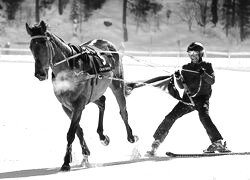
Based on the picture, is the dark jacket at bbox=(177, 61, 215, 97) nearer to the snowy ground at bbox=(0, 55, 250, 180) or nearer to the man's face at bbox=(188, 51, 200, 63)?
the man's face at bbox=(188, 51, 200, 63)

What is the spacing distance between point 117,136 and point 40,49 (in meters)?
4.77

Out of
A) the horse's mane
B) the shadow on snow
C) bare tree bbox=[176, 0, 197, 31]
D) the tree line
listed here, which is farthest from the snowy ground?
bare tree bbox=[176, 0, 197, 31]

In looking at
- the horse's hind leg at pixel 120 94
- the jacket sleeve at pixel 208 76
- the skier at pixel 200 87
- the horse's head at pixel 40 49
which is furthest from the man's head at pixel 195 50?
the horse's head at pixel 40 49

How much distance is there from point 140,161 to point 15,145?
3.10 m

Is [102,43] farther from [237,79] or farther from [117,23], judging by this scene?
[117,23]

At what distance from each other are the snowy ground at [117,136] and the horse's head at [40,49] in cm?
140

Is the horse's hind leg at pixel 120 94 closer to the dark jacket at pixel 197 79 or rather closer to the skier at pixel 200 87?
Answer: the skier at pixel 200 87

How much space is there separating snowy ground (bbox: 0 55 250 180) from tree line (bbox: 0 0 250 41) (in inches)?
1712

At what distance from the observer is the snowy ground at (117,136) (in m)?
7.71

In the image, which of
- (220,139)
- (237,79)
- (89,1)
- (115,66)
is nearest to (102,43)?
(115,66)

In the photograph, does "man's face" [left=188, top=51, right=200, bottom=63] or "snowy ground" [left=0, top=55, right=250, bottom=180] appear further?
"man's face" [left=188, top=51, right=200, bottom=63]

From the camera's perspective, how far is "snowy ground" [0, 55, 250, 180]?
7.71 meters

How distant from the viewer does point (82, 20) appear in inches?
2534

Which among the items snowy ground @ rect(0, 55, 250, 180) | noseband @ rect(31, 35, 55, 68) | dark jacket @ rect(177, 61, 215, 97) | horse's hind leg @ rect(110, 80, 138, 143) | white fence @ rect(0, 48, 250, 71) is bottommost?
white fence @ rect(0, 48, 250, 71)
